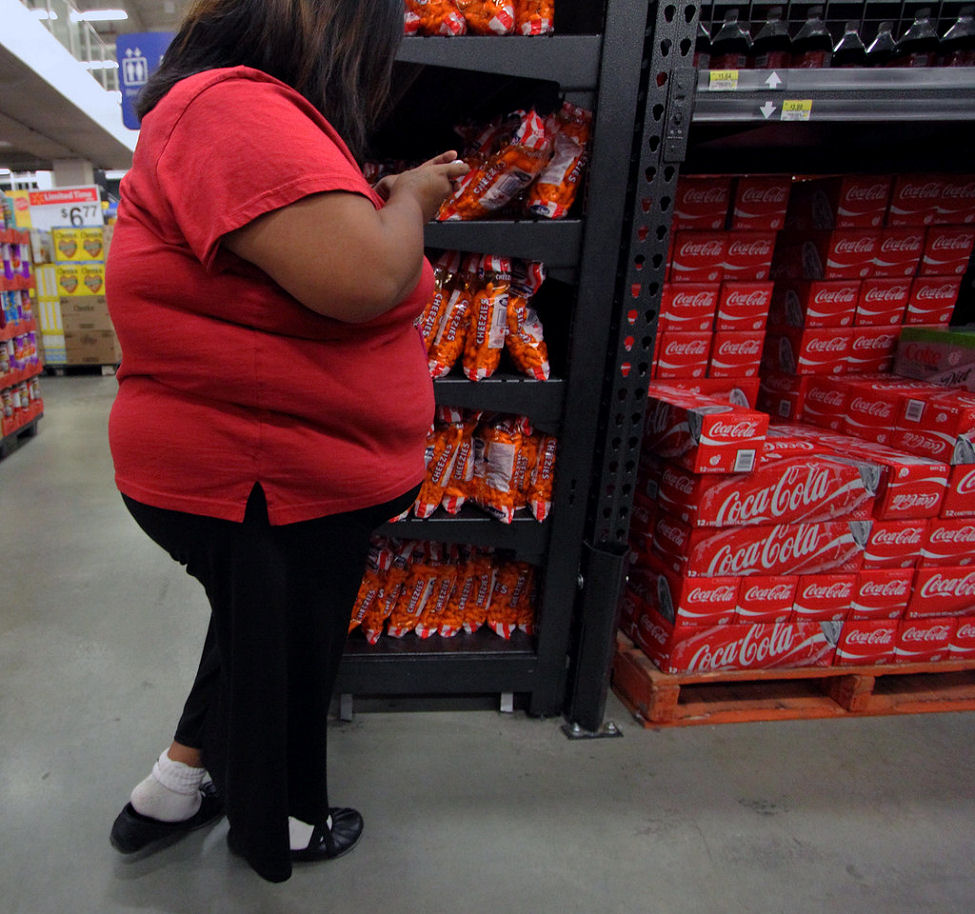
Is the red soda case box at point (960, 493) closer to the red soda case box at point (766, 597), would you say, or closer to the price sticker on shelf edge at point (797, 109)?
the red soda case box at point (766, 597)

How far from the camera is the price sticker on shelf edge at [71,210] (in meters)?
8.18

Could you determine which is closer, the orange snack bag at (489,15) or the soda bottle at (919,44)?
the orange snack bag at (489,15)

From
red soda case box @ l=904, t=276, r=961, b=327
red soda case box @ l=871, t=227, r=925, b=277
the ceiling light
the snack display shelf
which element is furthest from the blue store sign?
the ceiling light

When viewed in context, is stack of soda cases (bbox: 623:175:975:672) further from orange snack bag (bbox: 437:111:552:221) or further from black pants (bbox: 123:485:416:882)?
black pants (bbox: 123:485:416:882)

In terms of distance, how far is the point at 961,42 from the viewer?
1.43 m

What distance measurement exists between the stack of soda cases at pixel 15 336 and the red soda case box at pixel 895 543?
4.58 metres

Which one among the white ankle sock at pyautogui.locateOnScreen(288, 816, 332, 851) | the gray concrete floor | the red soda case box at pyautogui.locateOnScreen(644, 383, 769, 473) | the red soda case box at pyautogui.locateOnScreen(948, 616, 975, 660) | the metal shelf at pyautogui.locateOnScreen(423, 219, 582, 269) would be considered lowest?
the gray concrete floor

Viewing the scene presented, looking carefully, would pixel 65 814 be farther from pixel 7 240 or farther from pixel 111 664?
pixel 7 240

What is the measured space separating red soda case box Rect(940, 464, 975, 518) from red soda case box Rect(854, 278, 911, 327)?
19.6 inches

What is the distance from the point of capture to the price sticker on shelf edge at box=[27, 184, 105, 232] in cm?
818

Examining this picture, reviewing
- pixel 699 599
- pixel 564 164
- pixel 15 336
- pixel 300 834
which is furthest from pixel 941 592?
pixel 15 336

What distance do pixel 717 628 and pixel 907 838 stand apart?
554 mm

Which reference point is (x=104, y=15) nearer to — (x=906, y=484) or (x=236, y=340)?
(x=236, y=340)

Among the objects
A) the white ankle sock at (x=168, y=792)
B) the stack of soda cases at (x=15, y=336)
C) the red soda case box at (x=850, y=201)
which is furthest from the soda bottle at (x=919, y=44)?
the stack of soda cases at (x=15, y=336)
